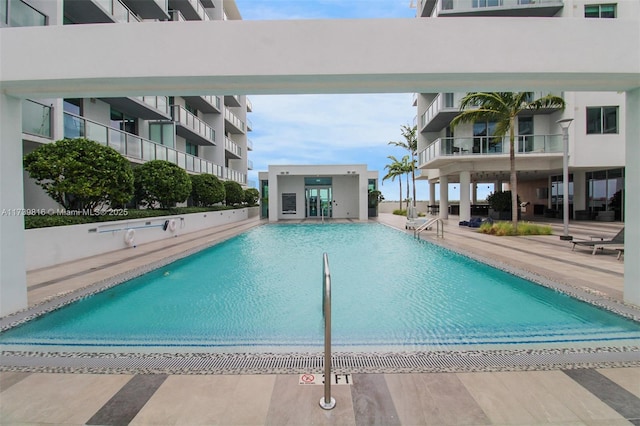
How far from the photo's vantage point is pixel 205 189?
1786cm

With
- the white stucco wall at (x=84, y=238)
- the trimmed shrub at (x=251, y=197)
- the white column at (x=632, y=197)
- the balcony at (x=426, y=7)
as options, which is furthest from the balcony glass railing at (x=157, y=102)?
the balcony at (x=426, y=7)

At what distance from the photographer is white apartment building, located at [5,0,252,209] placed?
28.8ft

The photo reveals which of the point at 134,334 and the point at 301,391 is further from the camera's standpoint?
the point at 134,334

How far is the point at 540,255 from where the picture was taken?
27.1ft

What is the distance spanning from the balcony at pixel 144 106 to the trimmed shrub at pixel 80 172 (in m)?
5.75

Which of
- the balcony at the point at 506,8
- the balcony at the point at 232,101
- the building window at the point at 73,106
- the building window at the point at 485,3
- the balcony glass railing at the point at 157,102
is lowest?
the building window at the point at 73,106

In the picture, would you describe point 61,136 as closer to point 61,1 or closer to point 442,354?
point 61,1

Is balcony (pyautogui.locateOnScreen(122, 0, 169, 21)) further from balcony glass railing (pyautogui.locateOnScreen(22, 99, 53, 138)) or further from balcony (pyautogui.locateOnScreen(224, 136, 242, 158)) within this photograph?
balcony (pyautogui.locateOnScreen(224, 136, 242, 158))

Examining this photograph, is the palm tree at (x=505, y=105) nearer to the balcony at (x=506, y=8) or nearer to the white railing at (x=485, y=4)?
the balcony at (x=506, y=8)

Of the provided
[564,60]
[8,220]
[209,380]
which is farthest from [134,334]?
[564,60]

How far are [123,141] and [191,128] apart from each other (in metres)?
7.28

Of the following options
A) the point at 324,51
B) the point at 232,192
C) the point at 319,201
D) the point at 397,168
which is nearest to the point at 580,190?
the point at 319,201

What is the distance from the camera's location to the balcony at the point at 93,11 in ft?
36.4

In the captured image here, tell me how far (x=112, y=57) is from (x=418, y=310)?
5.56 metres
